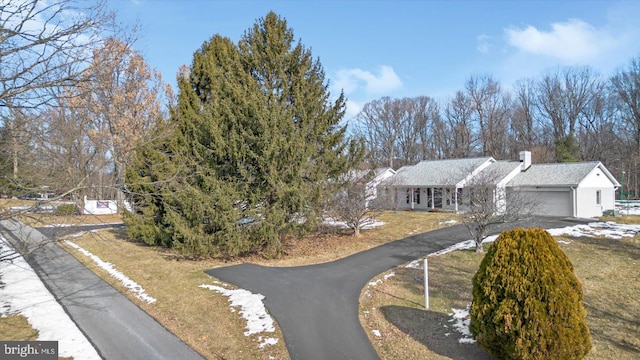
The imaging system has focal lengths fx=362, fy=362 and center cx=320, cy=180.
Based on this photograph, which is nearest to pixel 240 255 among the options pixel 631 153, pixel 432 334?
pixel 432 334

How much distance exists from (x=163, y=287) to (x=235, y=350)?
4619mm

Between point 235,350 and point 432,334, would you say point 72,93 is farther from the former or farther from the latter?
point 432,334

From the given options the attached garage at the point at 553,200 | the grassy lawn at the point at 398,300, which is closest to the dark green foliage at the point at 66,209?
the grassy lawn at the point at 398,300

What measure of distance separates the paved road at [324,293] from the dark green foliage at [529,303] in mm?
1955

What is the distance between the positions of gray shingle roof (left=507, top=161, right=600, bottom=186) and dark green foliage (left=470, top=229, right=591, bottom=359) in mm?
20417

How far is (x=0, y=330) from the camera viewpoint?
7.00m

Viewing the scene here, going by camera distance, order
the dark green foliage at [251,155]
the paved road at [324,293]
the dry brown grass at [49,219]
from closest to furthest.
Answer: the dry brown grass at [49,219]
the paved road at [324,293]
the dark green foliage at [251,155]

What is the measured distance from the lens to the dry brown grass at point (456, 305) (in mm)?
6164

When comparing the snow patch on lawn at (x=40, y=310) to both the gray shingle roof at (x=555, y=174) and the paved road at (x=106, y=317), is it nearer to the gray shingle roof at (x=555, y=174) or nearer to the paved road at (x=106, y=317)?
the paved road at (x=106, y=317)

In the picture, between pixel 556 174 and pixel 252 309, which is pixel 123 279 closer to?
pixel 252 309

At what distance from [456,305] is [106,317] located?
7640 millimetres

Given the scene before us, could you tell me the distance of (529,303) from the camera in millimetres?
5242

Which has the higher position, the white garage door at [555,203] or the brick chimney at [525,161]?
the brick chimney at [525,161]

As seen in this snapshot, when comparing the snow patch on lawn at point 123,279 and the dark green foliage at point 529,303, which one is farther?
the snow patch on lawn at point 123,279
